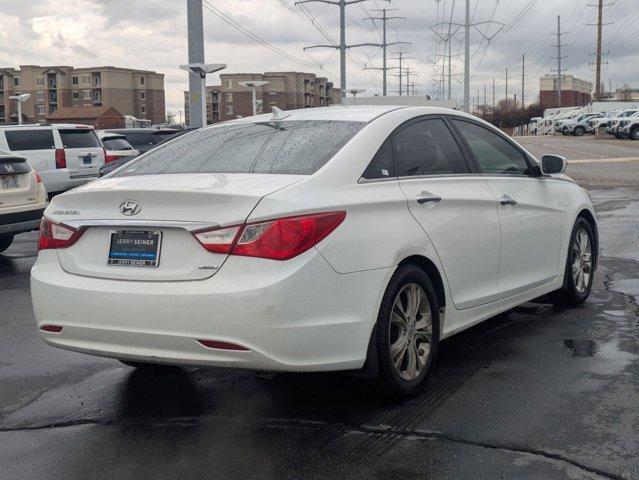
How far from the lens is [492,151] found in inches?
230

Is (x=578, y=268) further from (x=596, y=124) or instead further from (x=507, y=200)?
(x=596, y=124)

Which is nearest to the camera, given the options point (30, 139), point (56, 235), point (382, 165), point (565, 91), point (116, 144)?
point (56, 235)

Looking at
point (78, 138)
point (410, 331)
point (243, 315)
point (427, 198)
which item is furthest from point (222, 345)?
point (78, 138)

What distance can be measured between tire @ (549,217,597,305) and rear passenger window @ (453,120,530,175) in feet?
2.85

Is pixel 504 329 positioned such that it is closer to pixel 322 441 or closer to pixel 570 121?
pixel 322 441

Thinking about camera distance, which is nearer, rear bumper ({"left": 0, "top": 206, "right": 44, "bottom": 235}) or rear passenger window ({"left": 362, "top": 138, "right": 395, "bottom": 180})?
rear passenger window ({"left": 362, "top": 138, "right": 395, "bottom": 180})

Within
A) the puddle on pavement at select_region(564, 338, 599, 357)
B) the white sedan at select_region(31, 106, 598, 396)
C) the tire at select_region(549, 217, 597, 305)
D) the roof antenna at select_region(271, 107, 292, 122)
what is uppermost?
the roof antenna at select_region(271, 107, 292, 122)

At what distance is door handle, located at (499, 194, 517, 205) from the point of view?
5537 millimetres

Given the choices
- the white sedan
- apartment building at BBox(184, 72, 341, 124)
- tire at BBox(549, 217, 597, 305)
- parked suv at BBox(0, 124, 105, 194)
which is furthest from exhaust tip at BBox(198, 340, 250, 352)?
apartment building at BBox(184, 72, 341, 124)

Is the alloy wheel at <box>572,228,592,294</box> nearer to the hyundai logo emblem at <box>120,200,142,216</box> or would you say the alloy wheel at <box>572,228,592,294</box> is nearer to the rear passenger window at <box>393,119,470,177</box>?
the rear passenger window at <box>393,119,470,177</box>

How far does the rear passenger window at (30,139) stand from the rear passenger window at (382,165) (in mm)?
13243

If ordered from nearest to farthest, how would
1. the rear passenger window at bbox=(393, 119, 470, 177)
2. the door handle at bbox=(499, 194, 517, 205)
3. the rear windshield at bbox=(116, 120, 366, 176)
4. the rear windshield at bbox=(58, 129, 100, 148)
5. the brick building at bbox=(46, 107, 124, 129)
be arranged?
the rear windshield at bbox=(116, 120, 366, 176) < the rear passenger window at bbox=(393, 119, 470, 177) < the door handle at bbox=(499, 194, 517, 205) < the rear windshield at bbox=(58, 129, 100, 148) < the brick building at bbox=(46, 107, 124, 129)

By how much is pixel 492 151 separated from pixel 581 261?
1.55 meters

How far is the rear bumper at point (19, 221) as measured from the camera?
10.0 meters
